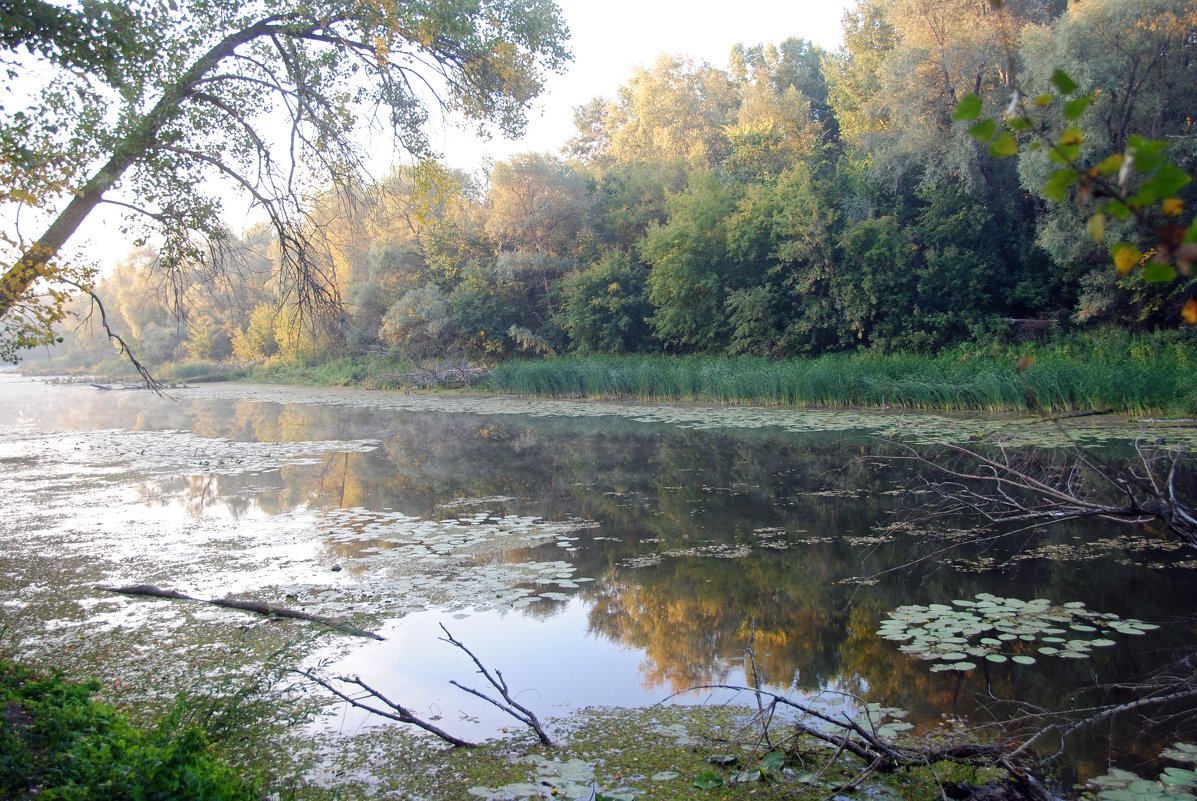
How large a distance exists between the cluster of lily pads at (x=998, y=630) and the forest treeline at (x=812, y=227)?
16.6 feet

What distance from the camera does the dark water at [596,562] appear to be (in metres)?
4.65

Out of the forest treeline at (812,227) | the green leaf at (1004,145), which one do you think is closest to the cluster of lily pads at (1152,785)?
the green leaf at (1004,145)

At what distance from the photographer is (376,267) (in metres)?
30.4

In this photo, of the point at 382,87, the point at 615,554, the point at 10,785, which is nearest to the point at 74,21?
the point at 382,87

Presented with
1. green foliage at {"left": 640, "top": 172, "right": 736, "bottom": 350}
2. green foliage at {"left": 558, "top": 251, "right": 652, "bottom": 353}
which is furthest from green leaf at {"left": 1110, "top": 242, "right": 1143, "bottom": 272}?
green foliage at {"left": 558, "top": 251, "right": 652, "bottom": 353}

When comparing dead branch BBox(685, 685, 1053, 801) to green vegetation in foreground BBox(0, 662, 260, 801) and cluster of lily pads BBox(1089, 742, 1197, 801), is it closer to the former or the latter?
cluster of lily pads BBox(1089, 742, 1197, 801)

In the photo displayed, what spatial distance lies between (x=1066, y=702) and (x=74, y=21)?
6.92 meters

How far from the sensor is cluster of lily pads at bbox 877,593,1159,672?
4637 millimetres

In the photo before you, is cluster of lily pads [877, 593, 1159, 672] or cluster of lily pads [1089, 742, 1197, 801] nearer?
cluster of lily pads [1089, 742, 1197, 801]

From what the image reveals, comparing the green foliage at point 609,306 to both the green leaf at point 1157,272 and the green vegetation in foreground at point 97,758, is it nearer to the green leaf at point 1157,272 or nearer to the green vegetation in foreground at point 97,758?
the green vegetation in foreground at point 97,758

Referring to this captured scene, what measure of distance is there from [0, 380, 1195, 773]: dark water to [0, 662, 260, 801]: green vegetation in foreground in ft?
4.01

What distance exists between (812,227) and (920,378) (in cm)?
633

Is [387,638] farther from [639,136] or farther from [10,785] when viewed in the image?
[639,136]

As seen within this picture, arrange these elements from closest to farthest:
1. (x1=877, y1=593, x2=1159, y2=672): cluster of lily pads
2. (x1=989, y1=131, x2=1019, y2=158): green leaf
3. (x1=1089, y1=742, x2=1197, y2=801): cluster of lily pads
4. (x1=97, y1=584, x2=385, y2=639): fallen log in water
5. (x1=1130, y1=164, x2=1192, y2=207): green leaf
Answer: (x1=1130, y1=164, x2=1192, y2=207): green leaf → (x1=989, y1=131, x2=1019, y2=158): green leaf → (x1=1089, y1=742, x2=1197, y2=801): cluster of lily pads → (x1=877, y1=593, x2=1159, y2=672): cluster of lily pads → (x1=97, y1=584, x2=385, y2=639): fallen log in water
